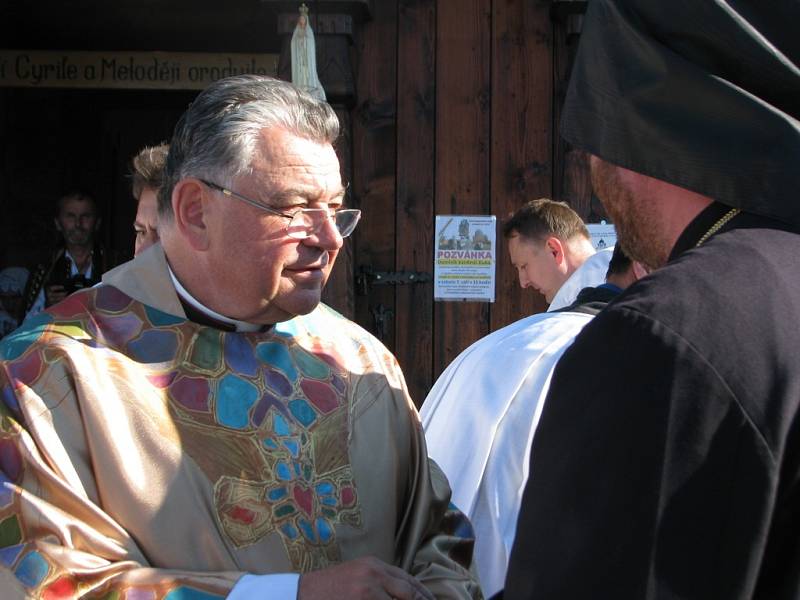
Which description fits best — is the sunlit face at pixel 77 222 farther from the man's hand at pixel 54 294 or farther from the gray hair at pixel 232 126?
the gray hair at pixel 232 126

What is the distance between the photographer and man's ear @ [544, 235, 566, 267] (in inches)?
151

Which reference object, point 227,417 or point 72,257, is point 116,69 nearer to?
point 72,257

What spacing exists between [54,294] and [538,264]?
272 centimetres

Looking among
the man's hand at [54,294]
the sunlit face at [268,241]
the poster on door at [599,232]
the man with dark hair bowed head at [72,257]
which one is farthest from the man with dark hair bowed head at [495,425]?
the man with dark hair bowed head at [72,257]

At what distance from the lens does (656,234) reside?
1350 mm

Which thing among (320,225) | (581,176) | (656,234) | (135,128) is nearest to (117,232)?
(135,128)

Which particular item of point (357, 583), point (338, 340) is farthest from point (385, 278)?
point (357, 583)

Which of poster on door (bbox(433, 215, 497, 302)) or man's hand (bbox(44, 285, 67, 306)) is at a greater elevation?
poster on door (bbox(433, 215, 497, 302))

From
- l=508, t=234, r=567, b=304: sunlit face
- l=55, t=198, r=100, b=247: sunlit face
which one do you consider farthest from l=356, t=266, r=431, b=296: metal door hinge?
l=55, t=198, r=100, b=247: sunlit face

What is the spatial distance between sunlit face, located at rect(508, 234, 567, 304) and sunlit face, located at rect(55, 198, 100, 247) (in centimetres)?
275

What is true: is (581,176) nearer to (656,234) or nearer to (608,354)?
(656,234)

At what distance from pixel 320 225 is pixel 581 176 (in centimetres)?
264

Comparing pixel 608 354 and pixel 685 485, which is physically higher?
pixel 608 354

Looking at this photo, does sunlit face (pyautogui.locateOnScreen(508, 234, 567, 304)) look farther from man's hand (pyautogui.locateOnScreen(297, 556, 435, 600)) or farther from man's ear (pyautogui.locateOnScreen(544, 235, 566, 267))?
man's hand (pyautogui.locateOnScreen(297, 556, 435, 600))
